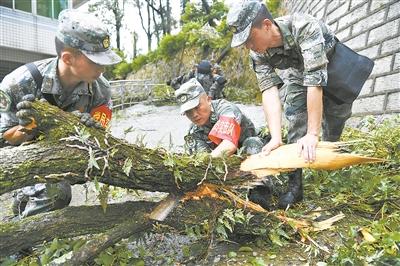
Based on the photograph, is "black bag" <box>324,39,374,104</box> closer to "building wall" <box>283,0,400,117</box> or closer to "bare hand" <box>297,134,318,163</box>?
"bare hand" <box>297,134,318,163</box>

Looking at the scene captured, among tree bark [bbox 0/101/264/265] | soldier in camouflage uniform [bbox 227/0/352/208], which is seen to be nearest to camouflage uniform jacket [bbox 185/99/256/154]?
soldier in camouflage uniform [bbox 227/0/352/208]

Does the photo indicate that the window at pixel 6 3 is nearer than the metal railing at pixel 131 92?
Yes

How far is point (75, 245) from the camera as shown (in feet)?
7.25

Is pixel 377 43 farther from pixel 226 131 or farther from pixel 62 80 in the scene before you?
pixel 62 80

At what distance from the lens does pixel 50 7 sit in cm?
1391

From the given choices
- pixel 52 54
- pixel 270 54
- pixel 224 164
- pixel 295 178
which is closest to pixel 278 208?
pixel 295 178

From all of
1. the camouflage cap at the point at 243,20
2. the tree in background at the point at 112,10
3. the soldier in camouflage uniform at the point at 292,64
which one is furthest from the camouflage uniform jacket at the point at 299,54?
the tree in background at the point at 112,10

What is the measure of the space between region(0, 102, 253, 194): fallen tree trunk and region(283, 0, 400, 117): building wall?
3.40 meters

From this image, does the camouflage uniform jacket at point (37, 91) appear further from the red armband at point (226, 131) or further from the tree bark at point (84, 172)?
the red armband at point (226, 131)

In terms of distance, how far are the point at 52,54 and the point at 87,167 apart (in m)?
12.9

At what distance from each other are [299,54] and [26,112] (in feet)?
6.29

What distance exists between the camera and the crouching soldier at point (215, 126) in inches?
119

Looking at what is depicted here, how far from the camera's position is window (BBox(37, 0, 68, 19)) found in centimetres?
1356

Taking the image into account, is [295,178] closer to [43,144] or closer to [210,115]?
[210,115]
